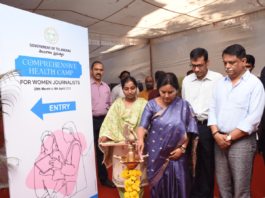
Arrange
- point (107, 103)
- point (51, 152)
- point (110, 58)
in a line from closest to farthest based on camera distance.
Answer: point (51, 152) → point (107, 103) → point (110, 58)

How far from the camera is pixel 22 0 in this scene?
9.83 feet

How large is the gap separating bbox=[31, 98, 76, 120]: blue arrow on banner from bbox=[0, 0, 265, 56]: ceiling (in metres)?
1.82

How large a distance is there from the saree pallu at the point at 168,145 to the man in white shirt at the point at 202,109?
0.28 meters

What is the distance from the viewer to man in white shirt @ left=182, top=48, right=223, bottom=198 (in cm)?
224

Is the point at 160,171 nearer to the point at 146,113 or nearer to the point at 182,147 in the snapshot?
the point at 182,147

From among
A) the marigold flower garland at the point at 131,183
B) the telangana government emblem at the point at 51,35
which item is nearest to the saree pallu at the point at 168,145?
the marigold flower garland at the point at 131,183

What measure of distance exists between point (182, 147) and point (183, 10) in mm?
2811

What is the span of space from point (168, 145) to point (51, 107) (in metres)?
1.14

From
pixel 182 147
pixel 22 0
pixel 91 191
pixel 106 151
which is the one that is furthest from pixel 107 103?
pixel 22 0

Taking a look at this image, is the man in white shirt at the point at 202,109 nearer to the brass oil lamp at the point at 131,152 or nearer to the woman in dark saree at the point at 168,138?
the woman in dark saree at the point at 168,138

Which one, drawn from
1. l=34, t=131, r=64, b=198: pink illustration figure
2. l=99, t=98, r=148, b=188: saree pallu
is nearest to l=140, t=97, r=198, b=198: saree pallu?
l=99, t=98, r=148, b=188: saree pallu

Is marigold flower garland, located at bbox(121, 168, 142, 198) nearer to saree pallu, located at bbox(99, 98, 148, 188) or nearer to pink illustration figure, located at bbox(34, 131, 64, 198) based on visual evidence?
saree pallu, located at bbox(99, 98, 148, 188)

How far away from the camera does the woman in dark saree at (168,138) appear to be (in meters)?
1.96

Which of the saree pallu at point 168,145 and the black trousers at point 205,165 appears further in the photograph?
the black trousers at point 205,165
